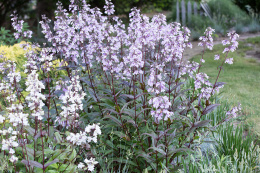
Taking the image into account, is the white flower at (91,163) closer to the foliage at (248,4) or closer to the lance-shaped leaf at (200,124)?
the lance-shaped leaf at (200,124)

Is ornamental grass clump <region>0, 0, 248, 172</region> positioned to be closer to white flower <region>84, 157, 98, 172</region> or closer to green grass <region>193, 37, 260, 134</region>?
white flower <region>84, 157, 98, 172</region>

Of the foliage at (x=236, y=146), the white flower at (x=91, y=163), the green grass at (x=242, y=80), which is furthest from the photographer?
the green grass at (x=242, y=80)

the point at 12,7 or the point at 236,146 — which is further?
the point at 12,7

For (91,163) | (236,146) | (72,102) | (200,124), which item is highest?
(72,102)

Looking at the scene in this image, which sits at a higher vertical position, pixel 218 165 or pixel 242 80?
pixel 242 80

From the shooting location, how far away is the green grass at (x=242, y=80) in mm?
4254

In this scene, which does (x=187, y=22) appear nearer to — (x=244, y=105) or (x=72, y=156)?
(x=244, y=105)

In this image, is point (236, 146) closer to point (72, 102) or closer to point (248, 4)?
point (72, 102)

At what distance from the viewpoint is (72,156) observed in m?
2.10

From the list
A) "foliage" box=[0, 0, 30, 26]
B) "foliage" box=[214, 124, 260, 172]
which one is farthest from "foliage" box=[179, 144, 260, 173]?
"foliage" box=[0, 0, 30, 26]

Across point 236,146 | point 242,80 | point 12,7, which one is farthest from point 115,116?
point 12,7

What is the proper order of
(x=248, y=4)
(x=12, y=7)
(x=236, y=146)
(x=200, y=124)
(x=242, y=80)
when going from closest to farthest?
(x=200, y=124), (x=236, y=146), (x=242, y=80), (x=12, y=7), (x=248, y=4)

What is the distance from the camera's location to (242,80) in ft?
19.1

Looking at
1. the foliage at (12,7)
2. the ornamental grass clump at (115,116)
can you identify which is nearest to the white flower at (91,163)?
the ornamental grass clump at (115,116)
